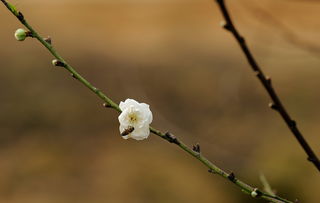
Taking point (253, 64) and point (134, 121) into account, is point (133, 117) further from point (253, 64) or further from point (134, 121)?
point (253, 64)

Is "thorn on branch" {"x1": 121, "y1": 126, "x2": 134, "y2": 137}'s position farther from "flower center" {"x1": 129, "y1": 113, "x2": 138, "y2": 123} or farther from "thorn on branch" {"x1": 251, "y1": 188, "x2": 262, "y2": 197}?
"thorn on branch" {"x1": 251, "y1": 188, "x2": 262, "y2": 197}

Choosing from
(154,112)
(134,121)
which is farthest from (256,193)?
(154,112)

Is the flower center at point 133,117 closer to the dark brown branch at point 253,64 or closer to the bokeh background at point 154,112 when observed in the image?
the dark brown branch at point 253,64

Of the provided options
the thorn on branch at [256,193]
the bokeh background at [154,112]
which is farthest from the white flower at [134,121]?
the bokeh background at [154,112]

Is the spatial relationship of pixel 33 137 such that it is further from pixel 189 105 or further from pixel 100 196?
pixel 189 105

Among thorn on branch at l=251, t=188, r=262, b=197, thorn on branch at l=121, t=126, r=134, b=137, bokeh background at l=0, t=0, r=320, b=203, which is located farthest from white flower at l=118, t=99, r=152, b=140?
bokeh background at l=0, t=0, r=320, b=203
